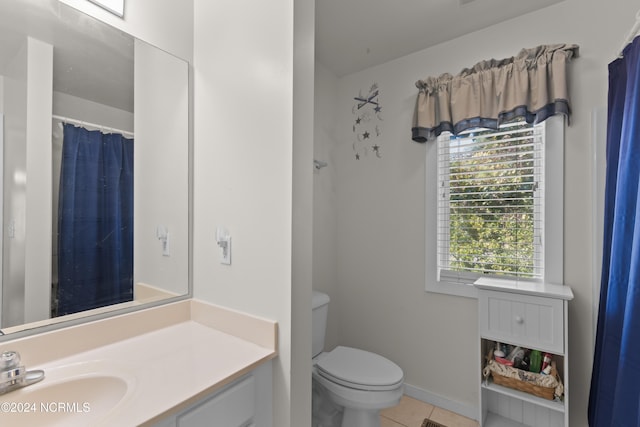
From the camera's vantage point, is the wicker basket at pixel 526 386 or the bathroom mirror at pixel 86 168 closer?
the bathroom mirror at pixel 86 168

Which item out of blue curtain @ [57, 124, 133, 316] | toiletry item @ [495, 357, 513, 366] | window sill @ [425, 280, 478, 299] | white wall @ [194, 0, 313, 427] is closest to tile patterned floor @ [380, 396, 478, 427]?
toiletry item @ [495, 357, 513, 366]

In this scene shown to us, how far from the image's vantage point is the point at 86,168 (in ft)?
3.59

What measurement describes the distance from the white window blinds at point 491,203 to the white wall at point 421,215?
140 mm

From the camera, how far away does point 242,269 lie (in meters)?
1.17

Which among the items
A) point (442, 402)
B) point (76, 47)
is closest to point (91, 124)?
point (76, 47)

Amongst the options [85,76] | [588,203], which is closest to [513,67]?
[588,203]

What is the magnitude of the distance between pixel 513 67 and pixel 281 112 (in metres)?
1.53

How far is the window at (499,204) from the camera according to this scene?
5.59ft

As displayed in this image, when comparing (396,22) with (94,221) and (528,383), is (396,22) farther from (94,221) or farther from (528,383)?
(528,383)

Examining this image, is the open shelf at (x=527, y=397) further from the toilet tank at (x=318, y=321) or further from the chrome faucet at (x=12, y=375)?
the chrome faucet at (x=12, y=375)

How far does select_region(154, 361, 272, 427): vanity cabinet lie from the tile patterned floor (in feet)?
3.96

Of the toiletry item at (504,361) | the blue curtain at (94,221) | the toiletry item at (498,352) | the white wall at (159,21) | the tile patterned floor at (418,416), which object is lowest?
the tile patterned floor at (418,416)

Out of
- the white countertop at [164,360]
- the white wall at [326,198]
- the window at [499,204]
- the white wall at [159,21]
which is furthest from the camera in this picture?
the white wall at [326,198]

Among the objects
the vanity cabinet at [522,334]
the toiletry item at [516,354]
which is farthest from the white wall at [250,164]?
the toiletry item at [516,354]
